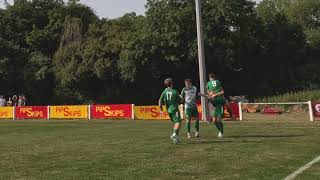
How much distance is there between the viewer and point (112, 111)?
3875 centimetres

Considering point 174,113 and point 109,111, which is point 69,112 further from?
point 174,113

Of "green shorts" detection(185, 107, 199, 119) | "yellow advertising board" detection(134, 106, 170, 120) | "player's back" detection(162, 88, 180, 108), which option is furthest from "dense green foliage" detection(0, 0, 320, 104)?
"player's back" detection(162, 88, 180, 108)

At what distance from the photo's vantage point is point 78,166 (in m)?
10.6

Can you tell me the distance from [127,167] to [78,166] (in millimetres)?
1005

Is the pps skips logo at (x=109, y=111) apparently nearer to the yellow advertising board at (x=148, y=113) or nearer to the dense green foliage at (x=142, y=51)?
the yellow advertising board at (x=148, y=113)

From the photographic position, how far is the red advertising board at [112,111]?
38.0 meters

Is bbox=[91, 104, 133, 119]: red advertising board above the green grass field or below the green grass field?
above

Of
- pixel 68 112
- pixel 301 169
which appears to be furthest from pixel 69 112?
pixel 301 169

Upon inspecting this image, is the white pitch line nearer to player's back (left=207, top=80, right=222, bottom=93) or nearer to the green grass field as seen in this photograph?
the green grass field

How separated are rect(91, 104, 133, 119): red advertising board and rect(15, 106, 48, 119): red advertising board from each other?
4712mm

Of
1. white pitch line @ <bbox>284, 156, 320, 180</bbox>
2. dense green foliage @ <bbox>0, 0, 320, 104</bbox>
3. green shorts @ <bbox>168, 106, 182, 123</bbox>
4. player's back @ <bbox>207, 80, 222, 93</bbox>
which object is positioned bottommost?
white pitch line @ <bbox>284, 156, 320, 180</bbox>

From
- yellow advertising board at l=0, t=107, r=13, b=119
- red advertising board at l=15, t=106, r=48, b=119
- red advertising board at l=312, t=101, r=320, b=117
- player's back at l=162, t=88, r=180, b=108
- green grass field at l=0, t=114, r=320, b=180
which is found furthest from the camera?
yellow advertising board at l=0, t=107, r=13, b=119

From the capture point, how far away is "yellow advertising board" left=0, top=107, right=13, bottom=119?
43.3 metres

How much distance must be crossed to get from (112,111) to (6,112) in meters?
10.3
